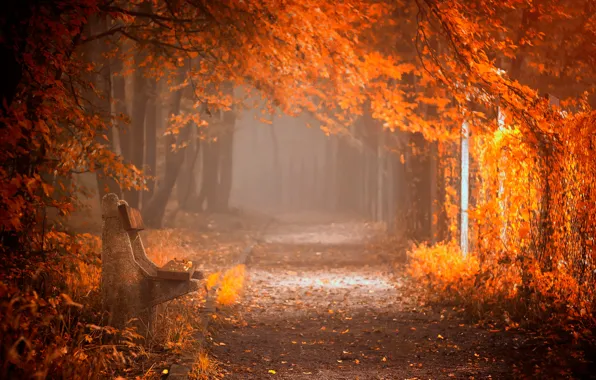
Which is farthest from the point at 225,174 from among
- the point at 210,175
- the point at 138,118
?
the point at 138,118

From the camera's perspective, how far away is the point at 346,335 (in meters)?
8.49

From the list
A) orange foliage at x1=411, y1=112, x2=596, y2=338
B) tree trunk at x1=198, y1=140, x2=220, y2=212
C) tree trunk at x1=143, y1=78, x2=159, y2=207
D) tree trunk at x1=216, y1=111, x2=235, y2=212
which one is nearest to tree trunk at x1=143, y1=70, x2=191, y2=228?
tree trunk at x1=143, y1=78, x2=159, y2=207

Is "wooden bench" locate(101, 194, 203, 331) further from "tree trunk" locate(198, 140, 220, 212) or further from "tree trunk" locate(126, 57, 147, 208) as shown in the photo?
"tree trunk" locate(198, 140, 220, 212)

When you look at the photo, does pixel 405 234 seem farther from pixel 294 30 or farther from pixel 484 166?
pixel 294 30

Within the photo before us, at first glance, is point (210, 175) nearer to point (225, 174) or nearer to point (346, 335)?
point (225, 174)

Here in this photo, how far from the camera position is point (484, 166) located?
10508 millimetres

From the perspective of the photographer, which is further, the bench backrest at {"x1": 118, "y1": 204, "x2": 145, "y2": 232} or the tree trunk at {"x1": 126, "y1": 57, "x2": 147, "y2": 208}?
the tree trunk at {"x1": 126, "y1": 57, "x2": 147, "y2": 208}

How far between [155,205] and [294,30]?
1331 centimetres

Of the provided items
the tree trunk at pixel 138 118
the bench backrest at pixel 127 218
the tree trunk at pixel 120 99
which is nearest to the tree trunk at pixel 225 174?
the tree trunk at pixel 138 118

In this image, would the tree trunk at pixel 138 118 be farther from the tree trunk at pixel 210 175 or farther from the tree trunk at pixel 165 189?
the tree trunk at pixel 210 175

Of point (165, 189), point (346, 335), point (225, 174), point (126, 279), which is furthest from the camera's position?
point (225, 174)

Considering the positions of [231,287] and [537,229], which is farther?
[231,287]

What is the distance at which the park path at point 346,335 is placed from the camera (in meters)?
6.77

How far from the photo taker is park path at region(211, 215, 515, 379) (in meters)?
6.77
